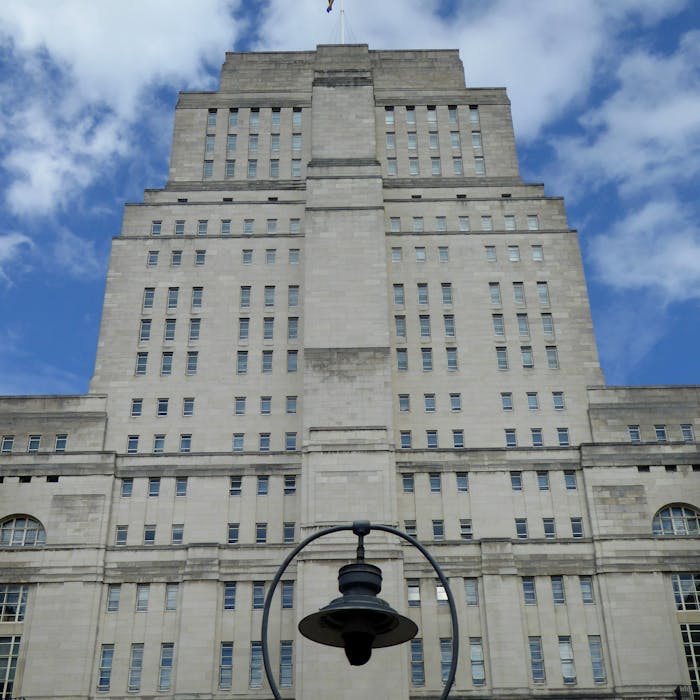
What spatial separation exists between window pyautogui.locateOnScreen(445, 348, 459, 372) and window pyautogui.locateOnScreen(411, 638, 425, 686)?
20.8 m

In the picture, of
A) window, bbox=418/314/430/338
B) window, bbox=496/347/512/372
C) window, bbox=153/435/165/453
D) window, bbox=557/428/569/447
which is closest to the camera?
window, bbox=153/435/165/453

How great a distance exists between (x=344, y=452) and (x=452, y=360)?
Result: 1296cm

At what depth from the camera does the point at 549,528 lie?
64625 millimetres

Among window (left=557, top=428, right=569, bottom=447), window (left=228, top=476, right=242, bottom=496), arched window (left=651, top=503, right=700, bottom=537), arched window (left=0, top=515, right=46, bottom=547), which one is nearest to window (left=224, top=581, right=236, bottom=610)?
window (left=228, top=476, right=242, bottom=496)

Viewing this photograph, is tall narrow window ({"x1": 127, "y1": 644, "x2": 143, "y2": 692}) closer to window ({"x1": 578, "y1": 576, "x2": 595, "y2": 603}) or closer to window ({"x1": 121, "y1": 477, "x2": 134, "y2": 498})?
window ({"x1": 121, "y1": 477, "x2": 134, "y2": 498})

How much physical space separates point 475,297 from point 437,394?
9.58m

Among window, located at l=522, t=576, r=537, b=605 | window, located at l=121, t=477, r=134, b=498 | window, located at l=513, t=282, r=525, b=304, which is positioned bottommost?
window, located at l=522, t=576, r=537, b=605

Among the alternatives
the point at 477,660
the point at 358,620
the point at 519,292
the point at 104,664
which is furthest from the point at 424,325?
the point at 358,620

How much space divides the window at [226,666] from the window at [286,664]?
131 inches

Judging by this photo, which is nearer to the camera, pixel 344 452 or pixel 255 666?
pixel 255 666

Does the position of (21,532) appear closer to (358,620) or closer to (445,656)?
(445,656)

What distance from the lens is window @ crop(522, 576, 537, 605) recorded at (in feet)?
204

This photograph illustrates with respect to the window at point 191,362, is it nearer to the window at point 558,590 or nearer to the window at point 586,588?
the window at point 558,590

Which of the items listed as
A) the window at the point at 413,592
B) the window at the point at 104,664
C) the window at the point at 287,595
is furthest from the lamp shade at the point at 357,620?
the window at the point at 104,664
